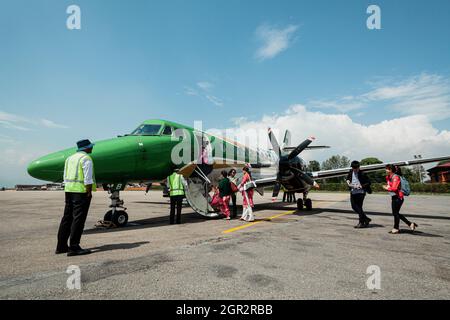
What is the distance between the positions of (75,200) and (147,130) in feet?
16.0


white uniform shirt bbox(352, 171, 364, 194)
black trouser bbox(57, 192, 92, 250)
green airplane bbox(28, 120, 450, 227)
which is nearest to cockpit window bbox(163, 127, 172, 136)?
green airplane bbox(28, 120, 450, 227)

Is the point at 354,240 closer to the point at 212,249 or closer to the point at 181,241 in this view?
the point at 212,249

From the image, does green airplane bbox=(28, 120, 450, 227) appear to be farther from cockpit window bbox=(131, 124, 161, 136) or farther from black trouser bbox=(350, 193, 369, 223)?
black trouser bbox=(350, 193, 369, 223)

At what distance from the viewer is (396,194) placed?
25.1 feet

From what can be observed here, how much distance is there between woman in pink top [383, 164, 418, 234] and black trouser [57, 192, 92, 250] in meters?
8.13

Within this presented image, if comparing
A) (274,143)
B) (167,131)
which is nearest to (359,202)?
(274,143)

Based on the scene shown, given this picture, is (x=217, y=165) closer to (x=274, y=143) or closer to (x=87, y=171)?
(x=274, y=143)

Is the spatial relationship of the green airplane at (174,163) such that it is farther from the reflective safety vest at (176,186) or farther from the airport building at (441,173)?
the airport building at (441,173)

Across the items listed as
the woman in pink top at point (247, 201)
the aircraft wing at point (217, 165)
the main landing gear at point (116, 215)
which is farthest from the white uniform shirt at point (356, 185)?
the main landing gear at point (116, 215)

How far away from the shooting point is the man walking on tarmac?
515 cm

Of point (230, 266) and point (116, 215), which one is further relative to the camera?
point (116, 215)

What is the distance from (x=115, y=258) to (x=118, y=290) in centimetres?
163

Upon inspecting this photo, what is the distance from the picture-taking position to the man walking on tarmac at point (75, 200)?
515cm

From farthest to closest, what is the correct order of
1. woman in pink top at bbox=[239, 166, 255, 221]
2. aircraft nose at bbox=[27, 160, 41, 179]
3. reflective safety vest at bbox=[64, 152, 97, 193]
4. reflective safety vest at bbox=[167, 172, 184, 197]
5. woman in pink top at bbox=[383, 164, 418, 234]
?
woman in pink top at bbox=[239, 166, 255, 221] < reflective safety vest at bbox=[167, 172, 184, 197] < woman in pink top at bbox=[383, 164, 418, 234] < aircraft nose at bbox=[27, 160, 41, 179] < reflective safety vest at bbox=[64, 152, 97, 193]
